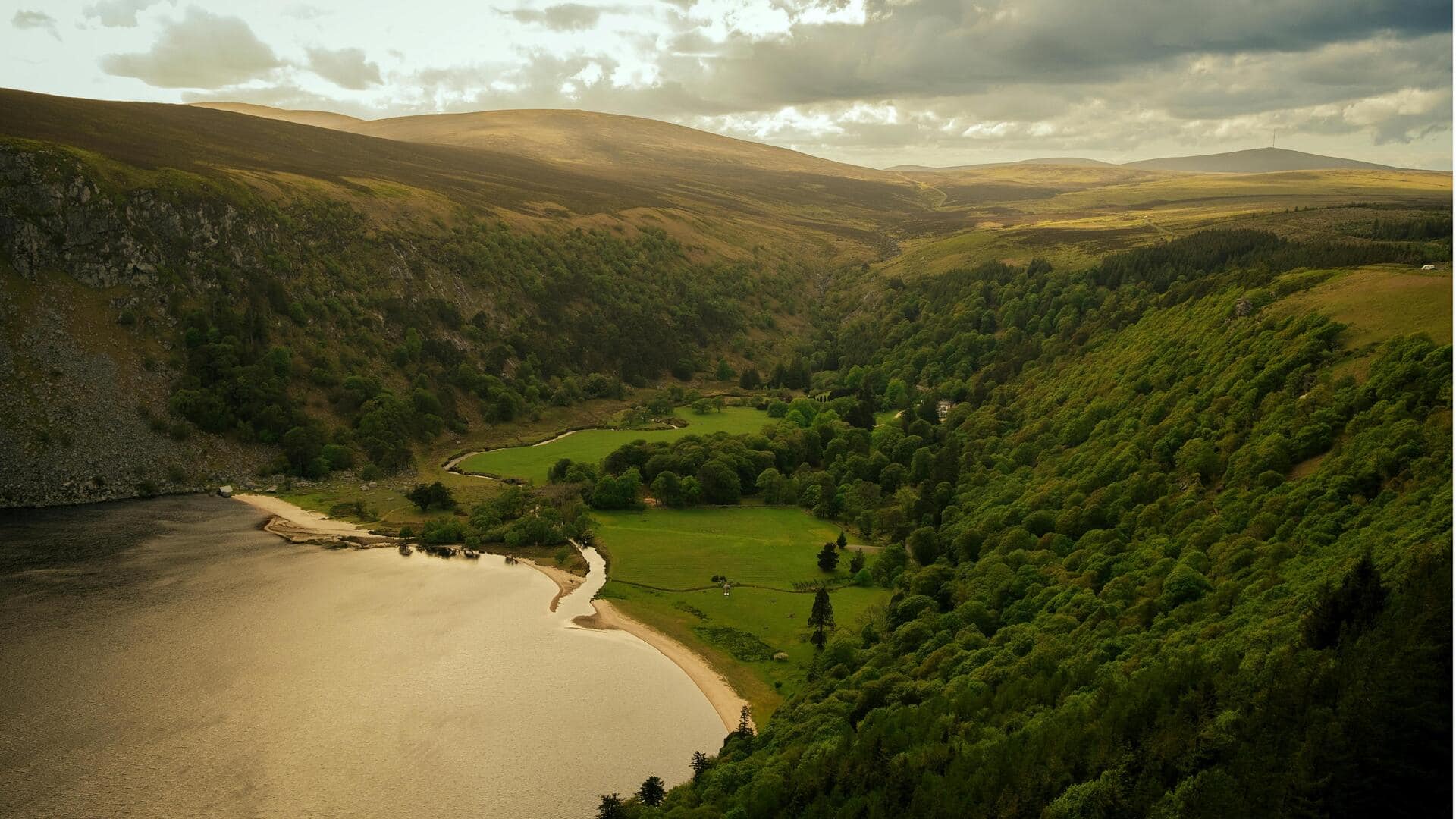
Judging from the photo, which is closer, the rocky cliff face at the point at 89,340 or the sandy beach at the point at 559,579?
the sandy beach at the point at 559,579

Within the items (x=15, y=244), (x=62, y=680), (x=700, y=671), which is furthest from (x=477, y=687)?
(x=15, y=244)

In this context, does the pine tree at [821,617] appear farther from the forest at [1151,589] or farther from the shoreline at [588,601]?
the shoreline at [588,601]

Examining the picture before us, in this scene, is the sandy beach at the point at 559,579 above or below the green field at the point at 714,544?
below

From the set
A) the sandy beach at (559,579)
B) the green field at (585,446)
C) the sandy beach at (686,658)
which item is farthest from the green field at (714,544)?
the green field at (585,446)

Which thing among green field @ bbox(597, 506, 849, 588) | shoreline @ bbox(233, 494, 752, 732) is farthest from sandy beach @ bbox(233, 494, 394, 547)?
green field @ bbox(597, 506, 849, 588)

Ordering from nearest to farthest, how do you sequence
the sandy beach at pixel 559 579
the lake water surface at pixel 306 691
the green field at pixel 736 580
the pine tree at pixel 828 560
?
the lake water surface at pixel 306 691, the green field at pixel 736 580, the sandy beach at pixel 559 579, the pine tree at pixel 828 560

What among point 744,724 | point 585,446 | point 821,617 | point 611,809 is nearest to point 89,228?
point 585,446

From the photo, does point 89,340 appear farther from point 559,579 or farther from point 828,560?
point 828,560
